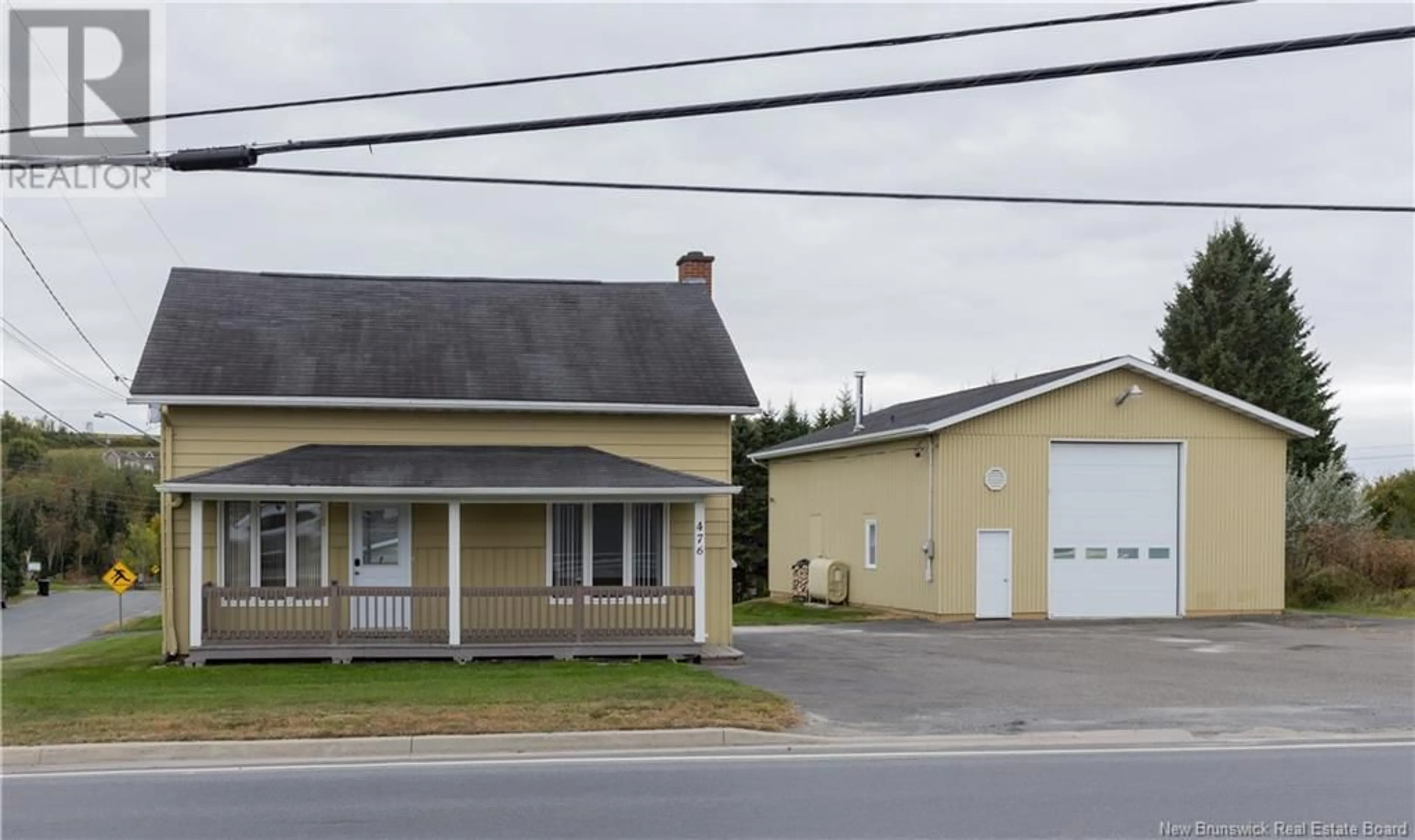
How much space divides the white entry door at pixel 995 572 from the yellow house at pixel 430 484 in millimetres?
8986

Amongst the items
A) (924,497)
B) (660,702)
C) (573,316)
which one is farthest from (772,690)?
(924,497)

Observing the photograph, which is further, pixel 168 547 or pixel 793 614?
pixel 793 614

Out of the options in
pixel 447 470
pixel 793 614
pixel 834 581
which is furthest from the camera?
pixel 834 581

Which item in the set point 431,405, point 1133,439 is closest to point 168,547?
point 431,405

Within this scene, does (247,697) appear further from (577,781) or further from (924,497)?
(924,497)

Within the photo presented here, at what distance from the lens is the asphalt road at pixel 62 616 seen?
142 feet

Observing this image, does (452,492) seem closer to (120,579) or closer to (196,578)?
(196,578)

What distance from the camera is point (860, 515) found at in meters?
33.1

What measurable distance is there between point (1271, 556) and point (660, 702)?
2066 centimetres

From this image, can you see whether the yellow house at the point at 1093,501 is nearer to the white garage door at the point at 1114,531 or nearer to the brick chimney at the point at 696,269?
the white garage door at the point at 1114,531

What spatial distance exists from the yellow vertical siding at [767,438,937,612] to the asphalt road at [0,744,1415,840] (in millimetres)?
17176

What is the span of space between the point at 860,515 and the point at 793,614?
289 centimetres

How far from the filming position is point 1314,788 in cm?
1014

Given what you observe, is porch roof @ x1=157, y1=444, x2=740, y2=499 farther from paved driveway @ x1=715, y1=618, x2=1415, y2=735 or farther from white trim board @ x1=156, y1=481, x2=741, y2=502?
paved driveway @ x1=715, y1=618, x2=1415, y2=735
